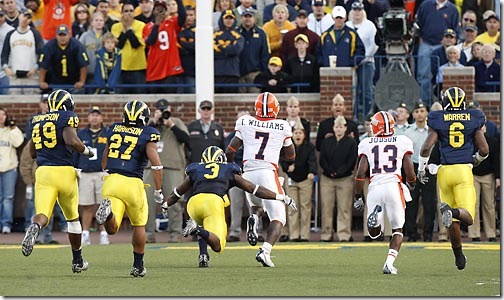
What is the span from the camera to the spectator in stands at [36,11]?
23.5 meters

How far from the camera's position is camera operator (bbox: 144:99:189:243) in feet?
66.7

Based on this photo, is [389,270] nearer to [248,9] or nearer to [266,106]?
[266,106]

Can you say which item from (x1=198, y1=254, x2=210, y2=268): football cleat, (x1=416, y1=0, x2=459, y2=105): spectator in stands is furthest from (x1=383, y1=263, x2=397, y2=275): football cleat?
(x1=416, y1=0, x2=459, y2=105): spectator in stands

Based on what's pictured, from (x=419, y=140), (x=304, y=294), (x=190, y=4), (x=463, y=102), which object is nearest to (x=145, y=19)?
(x=190, y=4)

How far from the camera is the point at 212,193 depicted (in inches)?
572

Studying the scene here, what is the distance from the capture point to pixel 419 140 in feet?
66.3

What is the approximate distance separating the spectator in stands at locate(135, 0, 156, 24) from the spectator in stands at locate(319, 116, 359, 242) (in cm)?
433

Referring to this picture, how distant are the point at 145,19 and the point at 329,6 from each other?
335 centimetres

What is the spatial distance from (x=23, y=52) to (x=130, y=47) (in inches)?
71.7

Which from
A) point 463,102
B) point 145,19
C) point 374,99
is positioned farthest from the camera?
point 145,19

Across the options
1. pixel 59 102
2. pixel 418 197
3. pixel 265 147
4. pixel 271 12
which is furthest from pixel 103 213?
pixel 271 12

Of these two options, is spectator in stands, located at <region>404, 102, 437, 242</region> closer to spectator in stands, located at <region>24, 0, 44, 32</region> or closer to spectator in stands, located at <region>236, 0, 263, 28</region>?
spectator in stands, located at <region>236, 0, 263, 28</region>

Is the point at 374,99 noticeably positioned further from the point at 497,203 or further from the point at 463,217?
the point at 463,217

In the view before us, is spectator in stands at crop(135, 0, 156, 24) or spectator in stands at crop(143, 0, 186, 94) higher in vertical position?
spectator in stands at crop(135, 0, 156, 24)
